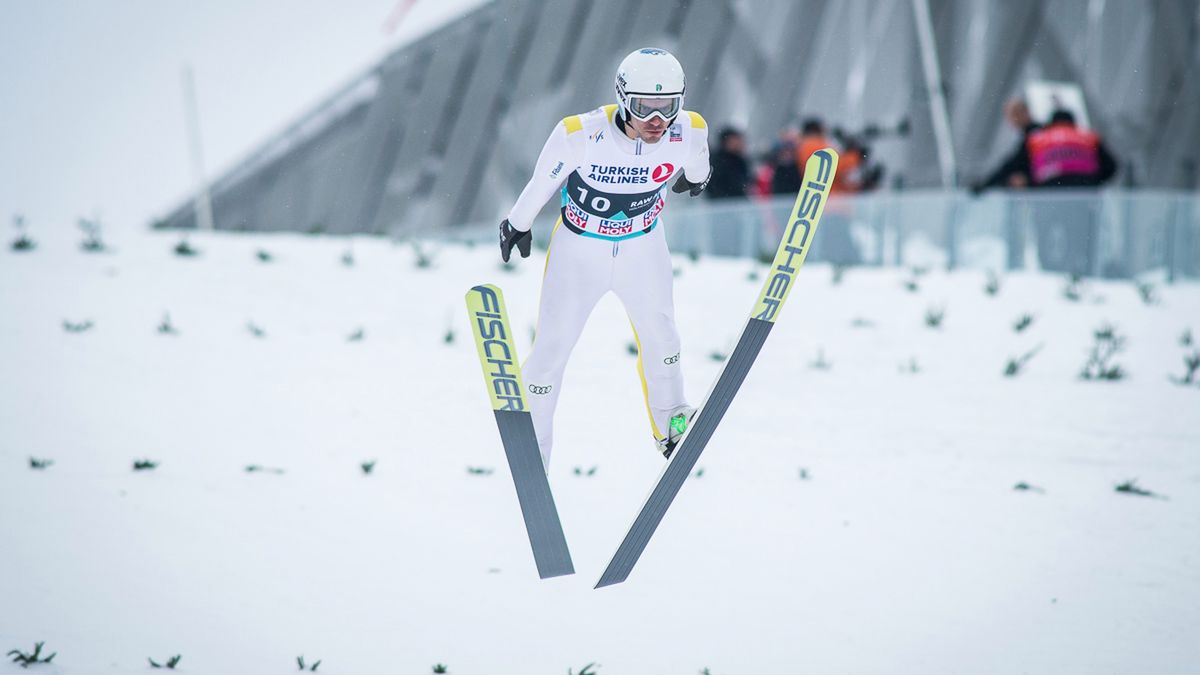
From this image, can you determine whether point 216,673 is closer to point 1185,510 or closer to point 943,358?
point 1185,510

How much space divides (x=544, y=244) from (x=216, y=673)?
25.3 feet

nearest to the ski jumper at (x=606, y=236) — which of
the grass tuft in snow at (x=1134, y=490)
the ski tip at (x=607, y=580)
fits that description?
the ski tip at (x=607, y=580)

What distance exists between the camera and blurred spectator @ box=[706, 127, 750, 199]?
8281 mm

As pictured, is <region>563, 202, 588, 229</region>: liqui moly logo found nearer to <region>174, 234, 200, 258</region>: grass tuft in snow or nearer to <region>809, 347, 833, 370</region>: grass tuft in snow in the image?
<region>809, 347, 833, 370</region>: grass tuft in snow

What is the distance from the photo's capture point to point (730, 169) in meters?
8.28

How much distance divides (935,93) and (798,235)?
16.3 m

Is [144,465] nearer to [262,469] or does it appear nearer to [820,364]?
[262,469]

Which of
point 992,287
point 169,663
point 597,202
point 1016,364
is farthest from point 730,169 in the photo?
point 169,663

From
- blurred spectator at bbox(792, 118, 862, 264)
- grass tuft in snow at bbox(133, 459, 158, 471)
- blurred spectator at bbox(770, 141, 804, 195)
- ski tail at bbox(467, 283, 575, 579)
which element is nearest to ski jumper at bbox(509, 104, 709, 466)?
ski tail at bbox(467, 283, 575, 579)

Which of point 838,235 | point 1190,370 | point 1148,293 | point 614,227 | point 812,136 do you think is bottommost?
point 1190,370

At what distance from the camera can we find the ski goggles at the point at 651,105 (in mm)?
4145

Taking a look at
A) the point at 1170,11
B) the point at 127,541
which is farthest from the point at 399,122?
the point at 127,541

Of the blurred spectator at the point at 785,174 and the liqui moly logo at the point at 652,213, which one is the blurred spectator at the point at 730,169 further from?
the liqui moly logo at the point at 652,213

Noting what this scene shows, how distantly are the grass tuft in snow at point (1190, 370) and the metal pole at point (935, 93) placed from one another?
11.0 metres
